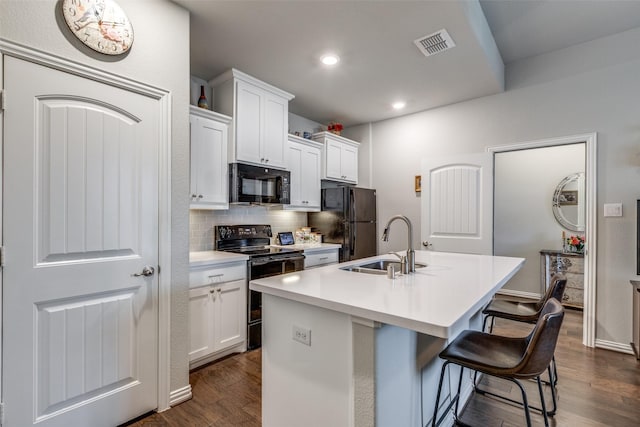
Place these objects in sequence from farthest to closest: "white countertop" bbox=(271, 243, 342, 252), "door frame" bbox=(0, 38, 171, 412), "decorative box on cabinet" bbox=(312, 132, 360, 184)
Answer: "decorative box on cabinet" bbox=(312, 132, 360, 184) → "white countertop" bbox=(271, 243, 342, 252) → "door frame" bbox=(0, 38, 171, 412)

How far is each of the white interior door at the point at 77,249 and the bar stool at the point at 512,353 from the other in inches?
69.9

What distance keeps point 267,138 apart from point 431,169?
211 centimetres

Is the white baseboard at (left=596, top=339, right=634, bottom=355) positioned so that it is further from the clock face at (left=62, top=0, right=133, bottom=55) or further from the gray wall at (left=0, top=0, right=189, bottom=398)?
the clock face at (left=62, top=0, right=133, bottom=55)

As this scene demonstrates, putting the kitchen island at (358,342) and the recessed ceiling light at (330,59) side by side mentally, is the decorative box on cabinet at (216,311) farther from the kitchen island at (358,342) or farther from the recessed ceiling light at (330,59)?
the recessed ceiling light at (330,59)

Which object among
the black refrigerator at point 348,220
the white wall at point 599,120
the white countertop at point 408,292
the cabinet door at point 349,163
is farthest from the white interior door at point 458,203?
the white countertop at point 408,292

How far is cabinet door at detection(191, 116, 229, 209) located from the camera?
2.74 meters

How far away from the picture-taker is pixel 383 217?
4527mm

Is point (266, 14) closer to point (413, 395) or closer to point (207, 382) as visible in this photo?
point (413, 395)

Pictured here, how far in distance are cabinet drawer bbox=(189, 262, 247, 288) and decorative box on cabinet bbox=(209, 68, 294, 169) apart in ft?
3.41

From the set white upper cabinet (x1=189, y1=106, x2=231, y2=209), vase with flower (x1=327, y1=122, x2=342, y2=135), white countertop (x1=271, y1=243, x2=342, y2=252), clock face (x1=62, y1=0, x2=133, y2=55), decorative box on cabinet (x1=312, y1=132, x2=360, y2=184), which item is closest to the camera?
clock face (x1=62, y1=0, x2=133, y2=55)

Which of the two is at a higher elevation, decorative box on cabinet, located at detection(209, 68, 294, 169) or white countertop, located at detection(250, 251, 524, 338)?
decorative box on cabinet, located at detection(209, 68, 294, 169)

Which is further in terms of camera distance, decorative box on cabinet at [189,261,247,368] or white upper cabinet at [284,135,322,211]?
white upper cabinet at [284,135,322,211]

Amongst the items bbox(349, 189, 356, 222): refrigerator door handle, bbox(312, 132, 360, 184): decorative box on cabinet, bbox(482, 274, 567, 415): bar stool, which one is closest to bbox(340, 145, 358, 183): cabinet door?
bbox(312, 132, 360, 184): decorative box on cabinet

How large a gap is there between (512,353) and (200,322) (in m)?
2.12
